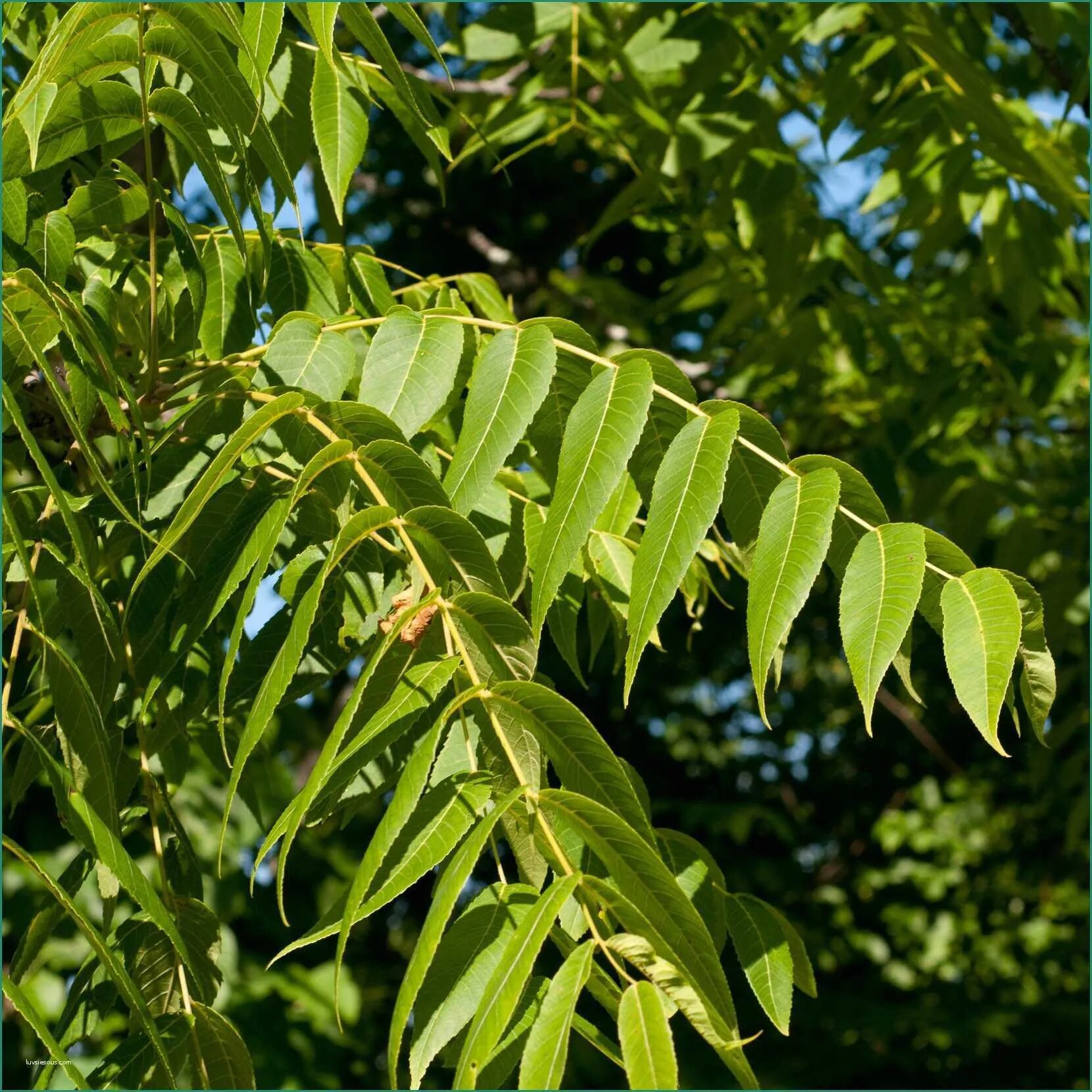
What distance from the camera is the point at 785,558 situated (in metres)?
1.40

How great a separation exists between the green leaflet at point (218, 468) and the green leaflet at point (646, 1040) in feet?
2.06

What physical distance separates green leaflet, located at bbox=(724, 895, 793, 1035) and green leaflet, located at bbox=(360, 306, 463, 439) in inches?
29.1

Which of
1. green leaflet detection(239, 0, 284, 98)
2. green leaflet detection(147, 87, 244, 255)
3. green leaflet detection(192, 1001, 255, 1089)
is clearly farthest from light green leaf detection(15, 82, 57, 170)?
green leaflet detection(192, 1001, 255, 1089)

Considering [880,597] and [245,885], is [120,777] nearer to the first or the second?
[880,597]

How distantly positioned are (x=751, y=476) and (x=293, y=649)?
638 mm

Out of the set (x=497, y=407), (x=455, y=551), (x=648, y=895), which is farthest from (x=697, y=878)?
(x=497, y=407)

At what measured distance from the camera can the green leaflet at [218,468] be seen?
4.26ft

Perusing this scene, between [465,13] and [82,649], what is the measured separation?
5.29m

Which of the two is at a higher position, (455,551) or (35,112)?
(35,112)

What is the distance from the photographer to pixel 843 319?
3.73 m

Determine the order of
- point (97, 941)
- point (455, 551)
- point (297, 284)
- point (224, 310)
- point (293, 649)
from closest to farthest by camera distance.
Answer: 1. point (97, 941)
2. point (293, 649)
3. point (455, 551)
4. point (224, 310)
5. point (297, 284)

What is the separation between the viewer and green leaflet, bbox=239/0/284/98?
1.49 meters

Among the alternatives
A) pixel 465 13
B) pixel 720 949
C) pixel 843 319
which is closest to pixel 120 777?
pixel 720 949

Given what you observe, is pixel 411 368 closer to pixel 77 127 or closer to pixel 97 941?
pixel 77 127
